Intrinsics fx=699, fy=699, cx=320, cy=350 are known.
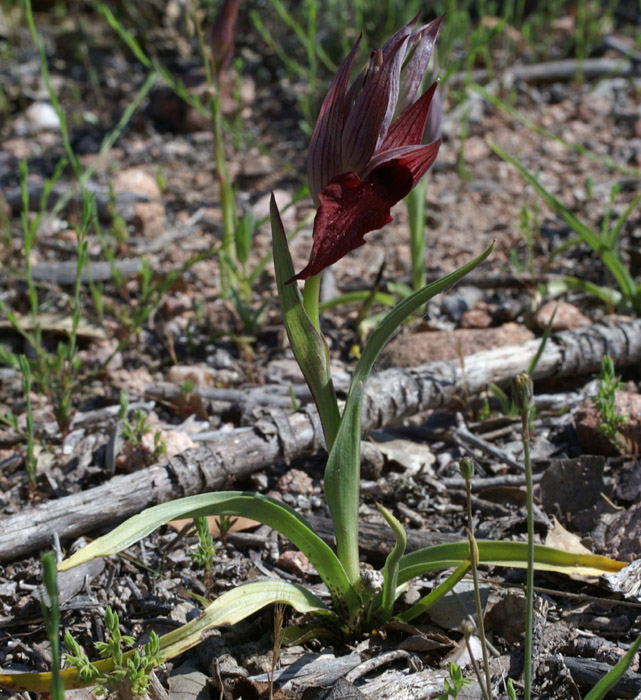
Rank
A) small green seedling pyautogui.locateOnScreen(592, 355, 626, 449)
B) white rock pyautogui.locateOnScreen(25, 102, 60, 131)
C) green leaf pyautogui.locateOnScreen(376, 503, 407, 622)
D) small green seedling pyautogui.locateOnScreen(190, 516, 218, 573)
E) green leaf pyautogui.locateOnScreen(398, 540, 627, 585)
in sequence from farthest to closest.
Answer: white rock pyautogui.locateOnScreen(25, 102, 60, 131) < small green seedling pyautogui.locateOnScreen(592, 355, 626, 449) < small green seedling pyautogui.locateOnScreen(190, 516, 218, 573) < green leaf pyautogui.locateOnScreen(398, 540, 627, 585) < green leaf pyautogui.locateOnScreen(376, 503, 407, 622)

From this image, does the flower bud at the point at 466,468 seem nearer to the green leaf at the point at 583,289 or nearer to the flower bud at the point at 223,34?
the green leaf at the point at 583,289

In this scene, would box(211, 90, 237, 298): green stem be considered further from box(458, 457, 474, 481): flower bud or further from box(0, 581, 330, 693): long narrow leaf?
box(458, 457, 474, 481): flower bud

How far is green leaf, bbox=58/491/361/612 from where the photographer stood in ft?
4.05

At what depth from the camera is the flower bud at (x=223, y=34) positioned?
275 cm

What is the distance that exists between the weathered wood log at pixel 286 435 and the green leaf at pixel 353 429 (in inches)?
20.6

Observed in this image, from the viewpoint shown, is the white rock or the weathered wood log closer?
the weathered wood log

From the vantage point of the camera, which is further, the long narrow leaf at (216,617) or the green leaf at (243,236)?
the green leaf at (243,236)

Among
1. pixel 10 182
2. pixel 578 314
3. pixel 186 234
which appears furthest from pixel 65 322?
pixel 578 314

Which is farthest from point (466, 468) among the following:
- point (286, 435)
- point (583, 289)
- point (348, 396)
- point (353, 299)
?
point (583, 289)

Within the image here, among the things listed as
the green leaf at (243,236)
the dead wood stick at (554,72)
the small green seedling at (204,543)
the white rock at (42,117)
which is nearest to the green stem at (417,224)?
the green leaf at (243,236)

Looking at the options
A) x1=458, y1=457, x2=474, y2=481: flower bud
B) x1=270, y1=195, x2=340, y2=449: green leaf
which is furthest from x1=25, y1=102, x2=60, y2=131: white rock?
x1=458, y1=457, x2=474, y2=481: flower bud

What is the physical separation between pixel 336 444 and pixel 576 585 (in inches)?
28.8

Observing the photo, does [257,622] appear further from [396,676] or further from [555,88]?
[555,88]

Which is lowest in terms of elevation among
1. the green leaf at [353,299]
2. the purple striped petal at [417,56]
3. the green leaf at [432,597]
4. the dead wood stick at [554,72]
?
the green leaf at [432,597]
